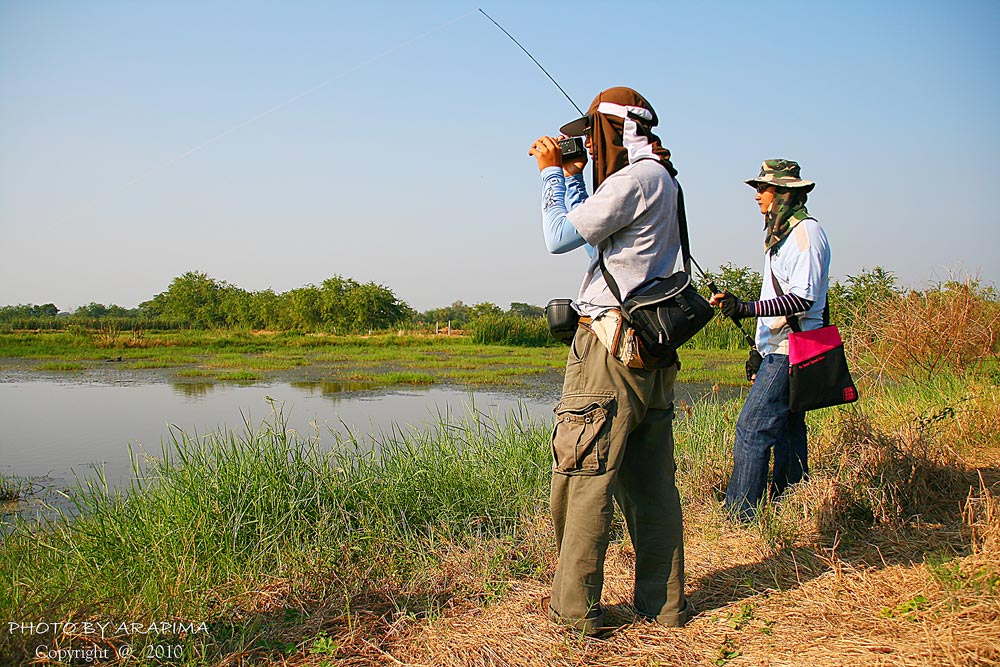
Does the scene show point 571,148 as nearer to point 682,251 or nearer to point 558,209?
point 558,209

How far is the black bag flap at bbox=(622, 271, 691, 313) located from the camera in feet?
7.69

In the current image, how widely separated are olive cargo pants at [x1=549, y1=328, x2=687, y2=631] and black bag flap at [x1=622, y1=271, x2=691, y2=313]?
178 mm

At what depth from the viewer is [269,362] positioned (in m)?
21.2

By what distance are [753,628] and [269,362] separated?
66.3 feet

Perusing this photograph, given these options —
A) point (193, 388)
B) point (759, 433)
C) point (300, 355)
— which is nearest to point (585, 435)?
point (759, 433)

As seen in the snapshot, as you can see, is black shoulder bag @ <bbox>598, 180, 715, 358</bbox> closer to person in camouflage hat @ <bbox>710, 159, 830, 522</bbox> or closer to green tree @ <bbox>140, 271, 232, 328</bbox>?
person in camouflage hat @ <bbox>710, 159, 830, 522</bbox>

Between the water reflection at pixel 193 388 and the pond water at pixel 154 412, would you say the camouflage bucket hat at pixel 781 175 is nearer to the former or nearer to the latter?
the pond water at pixel 154 412

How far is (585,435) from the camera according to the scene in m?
2.29

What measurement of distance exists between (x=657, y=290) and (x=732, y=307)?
927 millimetres

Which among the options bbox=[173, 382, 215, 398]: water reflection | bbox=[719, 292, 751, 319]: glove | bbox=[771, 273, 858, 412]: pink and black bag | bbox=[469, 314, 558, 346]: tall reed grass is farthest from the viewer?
bbox=[469, 314, 558, 346]: tall reed grass

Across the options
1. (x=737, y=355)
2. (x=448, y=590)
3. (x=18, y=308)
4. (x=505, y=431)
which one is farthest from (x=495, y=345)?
(x=448, y=590)

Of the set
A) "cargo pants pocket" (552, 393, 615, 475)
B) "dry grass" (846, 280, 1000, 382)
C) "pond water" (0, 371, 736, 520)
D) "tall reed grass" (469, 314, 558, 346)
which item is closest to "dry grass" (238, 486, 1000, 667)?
"cargo pants pocket" (552, 393, 615, 475)

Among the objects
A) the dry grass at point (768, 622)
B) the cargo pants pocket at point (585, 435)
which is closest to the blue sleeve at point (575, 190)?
the cargo pants pocket at point (585, 435)

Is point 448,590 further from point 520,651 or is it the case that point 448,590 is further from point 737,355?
point 737,355
